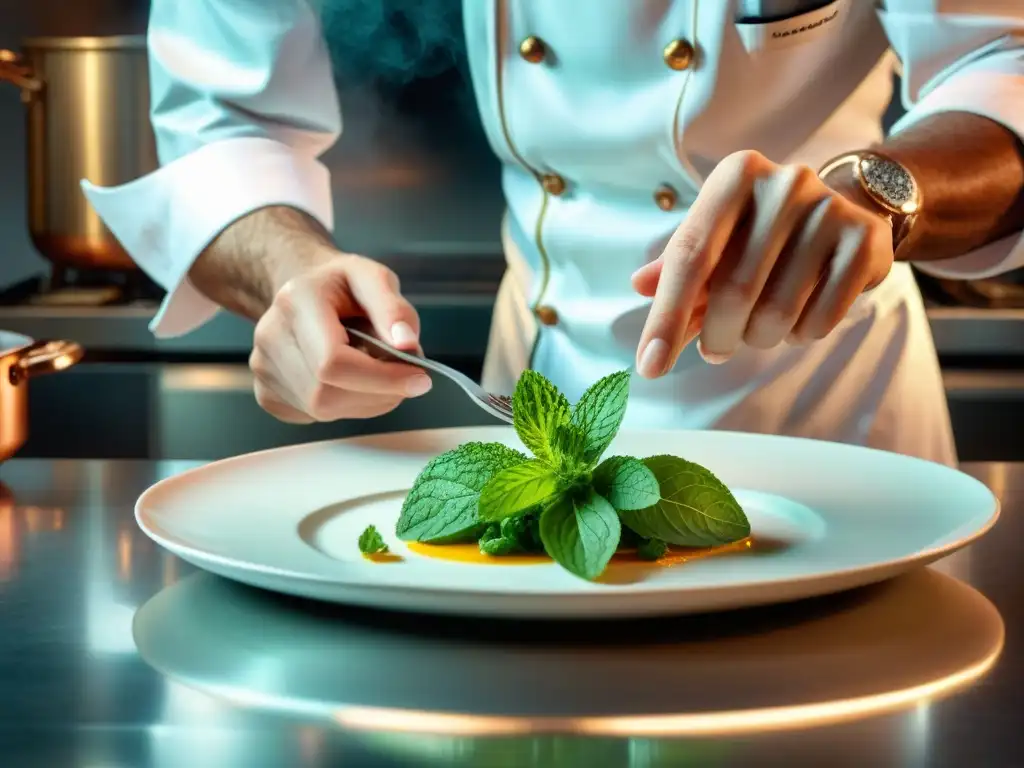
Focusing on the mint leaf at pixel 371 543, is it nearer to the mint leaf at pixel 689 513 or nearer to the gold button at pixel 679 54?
the mint leaf at pixel 689 513

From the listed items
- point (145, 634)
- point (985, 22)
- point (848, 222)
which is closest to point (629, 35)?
point (985, 22)

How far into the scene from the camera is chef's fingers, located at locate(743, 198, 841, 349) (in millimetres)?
788

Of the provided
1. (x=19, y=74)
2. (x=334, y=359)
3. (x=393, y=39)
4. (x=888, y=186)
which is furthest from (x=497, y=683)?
(x=393, y=39)

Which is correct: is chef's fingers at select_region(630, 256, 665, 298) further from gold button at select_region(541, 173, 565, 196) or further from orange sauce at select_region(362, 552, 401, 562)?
gold button at select_region(541, 173, 565, 196)

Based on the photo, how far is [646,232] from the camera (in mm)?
1220

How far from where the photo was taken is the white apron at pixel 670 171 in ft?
3.86

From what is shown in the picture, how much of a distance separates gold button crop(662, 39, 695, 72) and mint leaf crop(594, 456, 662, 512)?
0.57 metres

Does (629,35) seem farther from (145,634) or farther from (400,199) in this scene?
(400,199)

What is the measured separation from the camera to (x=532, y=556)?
71 centimetres

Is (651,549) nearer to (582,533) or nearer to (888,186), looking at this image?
(582,533)

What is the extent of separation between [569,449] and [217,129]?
2.37 ft

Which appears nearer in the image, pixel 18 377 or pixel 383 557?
pixel 383 557

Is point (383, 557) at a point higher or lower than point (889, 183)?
lower

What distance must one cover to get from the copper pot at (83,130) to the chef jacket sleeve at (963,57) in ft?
3.84
